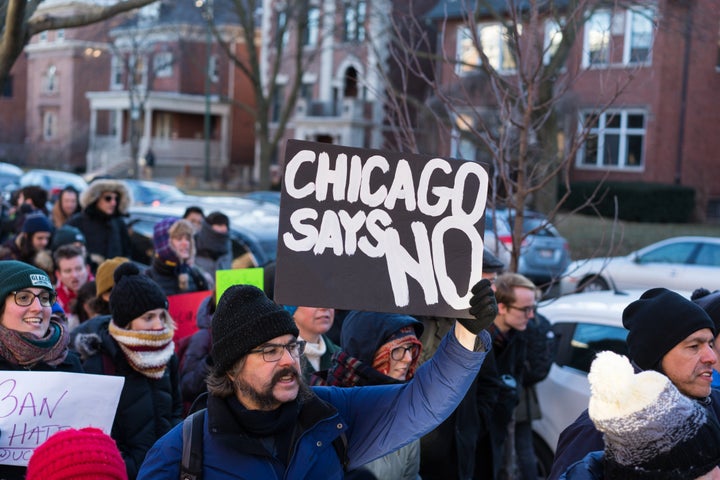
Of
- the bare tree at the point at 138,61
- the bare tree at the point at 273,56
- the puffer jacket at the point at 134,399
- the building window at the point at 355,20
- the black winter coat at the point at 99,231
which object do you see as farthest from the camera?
the bare tree at the point at 138,61

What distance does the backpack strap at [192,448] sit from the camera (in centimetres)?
273

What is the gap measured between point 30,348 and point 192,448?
4.92 ft

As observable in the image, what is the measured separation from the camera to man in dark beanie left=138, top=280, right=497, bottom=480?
2.77 m

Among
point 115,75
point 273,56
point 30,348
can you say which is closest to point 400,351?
point 30,348

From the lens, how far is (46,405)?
3773 millimetres

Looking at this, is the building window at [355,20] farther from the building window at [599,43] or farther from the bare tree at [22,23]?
the bare tree at [22,23]

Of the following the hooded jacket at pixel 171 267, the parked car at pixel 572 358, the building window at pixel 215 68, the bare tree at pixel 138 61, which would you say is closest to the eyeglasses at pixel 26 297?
the hooded jacket at pixel 171 267

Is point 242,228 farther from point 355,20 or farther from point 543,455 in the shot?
point 355,20

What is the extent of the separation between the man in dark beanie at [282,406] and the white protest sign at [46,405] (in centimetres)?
111

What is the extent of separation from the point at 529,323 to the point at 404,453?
2207 millimetres

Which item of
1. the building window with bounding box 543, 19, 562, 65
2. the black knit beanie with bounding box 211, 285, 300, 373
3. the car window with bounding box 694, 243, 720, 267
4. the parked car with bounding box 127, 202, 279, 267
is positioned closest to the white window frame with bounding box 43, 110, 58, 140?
the building window with bounding box 543, 19, 562, 65

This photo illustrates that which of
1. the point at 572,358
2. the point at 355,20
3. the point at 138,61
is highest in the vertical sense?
the point at 138,61

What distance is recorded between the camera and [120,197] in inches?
373

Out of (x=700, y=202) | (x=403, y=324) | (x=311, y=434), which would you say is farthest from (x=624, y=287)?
(x=700, y=202)
